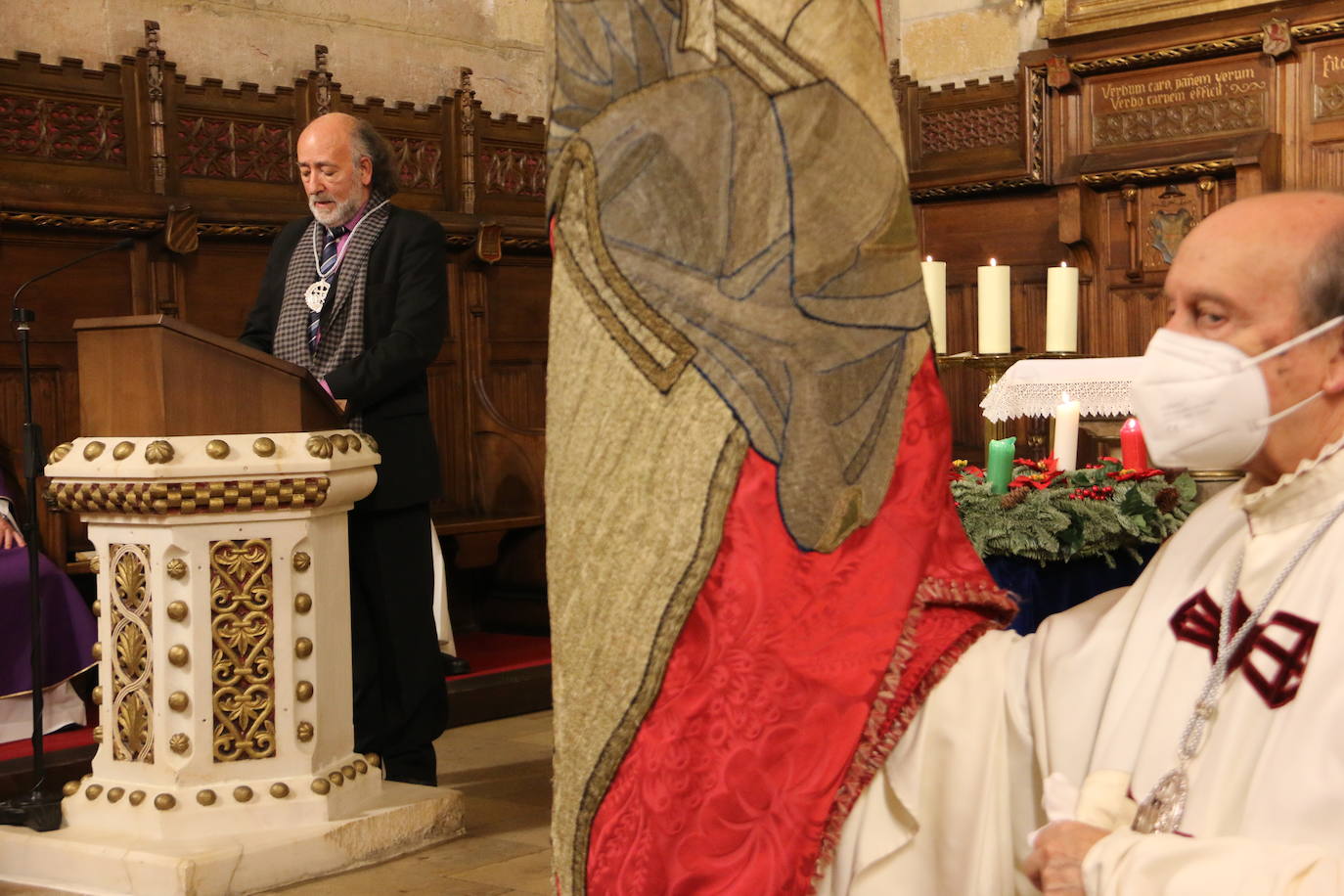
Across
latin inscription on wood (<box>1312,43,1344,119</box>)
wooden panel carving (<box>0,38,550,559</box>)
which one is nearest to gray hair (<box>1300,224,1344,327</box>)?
wooden panel carving (<box>0,38,550,559</box>)

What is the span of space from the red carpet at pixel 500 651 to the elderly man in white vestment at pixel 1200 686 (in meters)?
4.19

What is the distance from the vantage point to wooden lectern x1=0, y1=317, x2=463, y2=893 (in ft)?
11.1

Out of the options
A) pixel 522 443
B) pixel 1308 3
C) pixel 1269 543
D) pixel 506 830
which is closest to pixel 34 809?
pixel 506 830

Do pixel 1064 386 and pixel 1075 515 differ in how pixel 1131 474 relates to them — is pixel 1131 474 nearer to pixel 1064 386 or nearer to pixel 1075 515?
pixel 1075 515

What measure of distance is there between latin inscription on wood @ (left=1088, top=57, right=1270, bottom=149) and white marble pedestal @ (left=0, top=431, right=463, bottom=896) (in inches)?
215

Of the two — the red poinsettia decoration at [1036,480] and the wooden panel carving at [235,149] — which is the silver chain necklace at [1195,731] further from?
the wooden panel carving at [235,149]

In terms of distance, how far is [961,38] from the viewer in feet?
29.1

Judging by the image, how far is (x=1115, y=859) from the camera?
1259 mm

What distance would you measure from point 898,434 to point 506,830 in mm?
2698

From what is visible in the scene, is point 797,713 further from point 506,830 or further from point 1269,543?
point 506,830

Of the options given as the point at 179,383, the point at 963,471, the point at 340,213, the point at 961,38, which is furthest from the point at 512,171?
the point at 963,471

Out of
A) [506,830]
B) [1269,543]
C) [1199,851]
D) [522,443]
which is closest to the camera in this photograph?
[1199,851]

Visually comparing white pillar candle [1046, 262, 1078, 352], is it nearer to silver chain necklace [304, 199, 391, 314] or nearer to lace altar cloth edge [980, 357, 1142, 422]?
lace altar cloth edge [980, 357, 1142, 422]

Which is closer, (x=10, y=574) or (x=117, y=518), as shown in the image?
(x=117, y=518)
